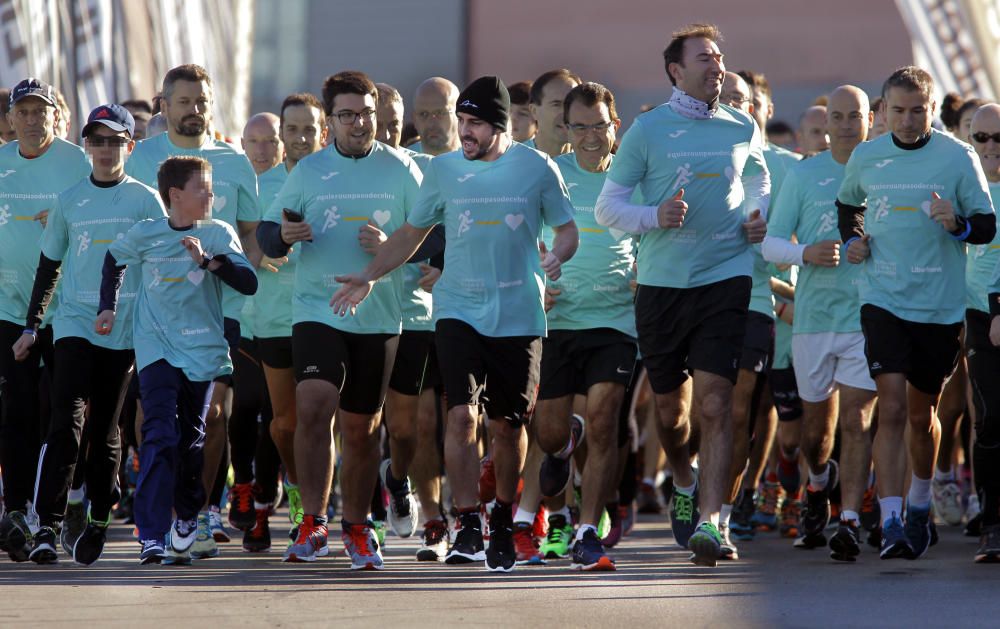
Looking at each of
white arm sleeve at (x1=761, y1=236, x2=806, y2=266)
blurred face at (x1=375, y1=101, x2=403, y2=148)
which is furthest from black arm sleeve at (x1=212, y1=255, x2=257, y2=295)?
white arm sleeve at (x1=761, y1=236, x2=806, y2=266)

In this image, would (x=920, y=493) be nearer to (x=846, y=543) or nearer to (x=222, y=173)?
(x=846, y=543)

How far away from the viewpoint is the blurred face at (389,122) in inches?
392

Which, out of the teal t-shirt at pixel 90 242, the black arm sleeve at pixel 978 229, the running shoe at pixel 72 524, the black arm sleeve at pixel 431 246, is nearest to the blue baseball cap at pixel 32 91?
the teal t-shirt at pixel 90 242

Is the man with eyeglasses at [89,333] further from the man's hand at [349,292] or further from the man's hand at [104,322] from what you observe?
the man's hand at [349,292]

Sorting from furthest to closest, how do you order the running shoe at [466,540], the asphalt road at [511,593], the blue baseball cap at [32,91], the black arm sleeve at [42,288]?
the blue baseball cap at [32,91] < the black arm sleeve at [42,288] < the running shoe at [466,540] < the asphalt road at [511,593]

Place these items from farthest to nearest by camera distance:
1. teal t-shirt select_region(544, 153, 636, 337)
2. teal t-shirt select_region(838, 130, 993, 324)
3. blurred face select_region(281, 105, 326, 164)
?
blurred face select_region(281, 105, 326, 164), teal t-shirt select_region(544, 153, 636, 337), teal t-shirt select_region(838, 130, 993, 324)

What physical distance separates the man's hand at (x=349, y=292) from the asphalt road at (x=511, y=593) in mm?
1252

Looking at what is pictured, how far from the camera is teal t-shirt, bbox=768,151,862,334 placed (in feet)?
32.2

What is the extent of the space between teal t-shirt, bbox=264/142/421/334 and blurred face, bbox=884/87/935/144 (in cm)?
256

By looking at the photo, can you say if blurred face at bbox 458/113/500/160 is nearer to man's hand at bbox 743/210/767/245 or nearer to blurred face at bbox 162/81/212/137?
man's hand at bbox 743/210/767/245

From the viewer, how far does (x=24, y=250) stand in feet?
31.3

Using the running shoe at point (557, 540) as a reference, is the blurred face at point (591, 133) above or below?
above

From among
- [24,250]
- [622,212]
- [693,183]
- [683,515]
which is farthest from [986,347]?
[24,250]

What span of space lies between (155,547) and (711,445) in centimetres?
273
